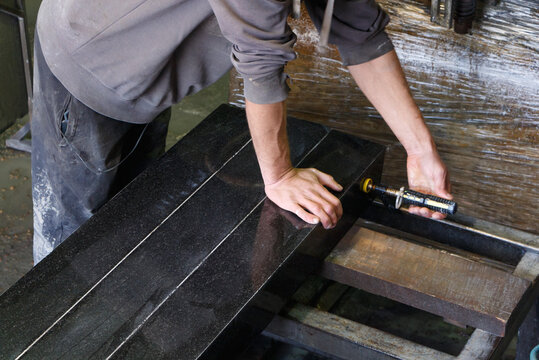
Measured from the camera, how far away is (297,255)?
169 centimetres

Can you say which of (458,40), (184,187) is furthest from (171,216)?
(458,40)

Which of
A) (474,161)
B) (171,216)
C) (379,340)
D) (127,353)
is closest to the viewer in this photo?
(127,353)

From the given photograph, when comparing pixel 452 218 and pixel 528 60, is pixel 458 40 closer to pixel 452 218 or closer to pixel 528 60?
pixel 528 60

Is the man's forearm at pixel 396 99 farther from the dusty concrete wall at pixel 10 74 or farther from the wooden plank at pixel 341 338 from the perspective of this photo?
the dusty concrete wall at pixel 10 74

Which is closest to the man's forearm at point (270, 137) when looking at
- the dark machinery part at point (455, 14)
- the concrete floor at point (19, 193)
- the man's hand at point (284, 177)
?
the man's hand at point (284, 177)

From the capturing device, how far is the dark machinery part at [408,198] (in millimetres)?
1702

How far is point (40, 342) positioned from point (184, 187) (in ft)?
1.93

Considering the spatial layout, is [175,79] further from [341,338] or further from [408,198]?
[341,338]

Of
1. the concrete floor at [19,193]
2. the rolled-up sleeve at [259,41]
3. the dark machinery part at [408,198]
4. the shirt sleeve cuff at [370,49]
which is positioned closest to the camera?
the rolled-up sleeve at [259,41]

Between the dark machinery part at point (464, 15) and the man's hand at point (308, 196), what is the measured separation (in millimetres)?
725

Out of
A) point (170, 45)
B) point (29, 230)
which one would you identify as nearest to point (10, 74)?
point (29, 230)

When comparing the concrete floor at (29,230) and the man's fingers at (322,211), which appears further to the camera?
the concrete floor at (29,230)

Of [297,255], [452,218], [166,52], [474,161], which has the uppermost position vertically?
[166,52]

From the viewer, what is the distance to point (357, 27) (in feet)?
5.88
